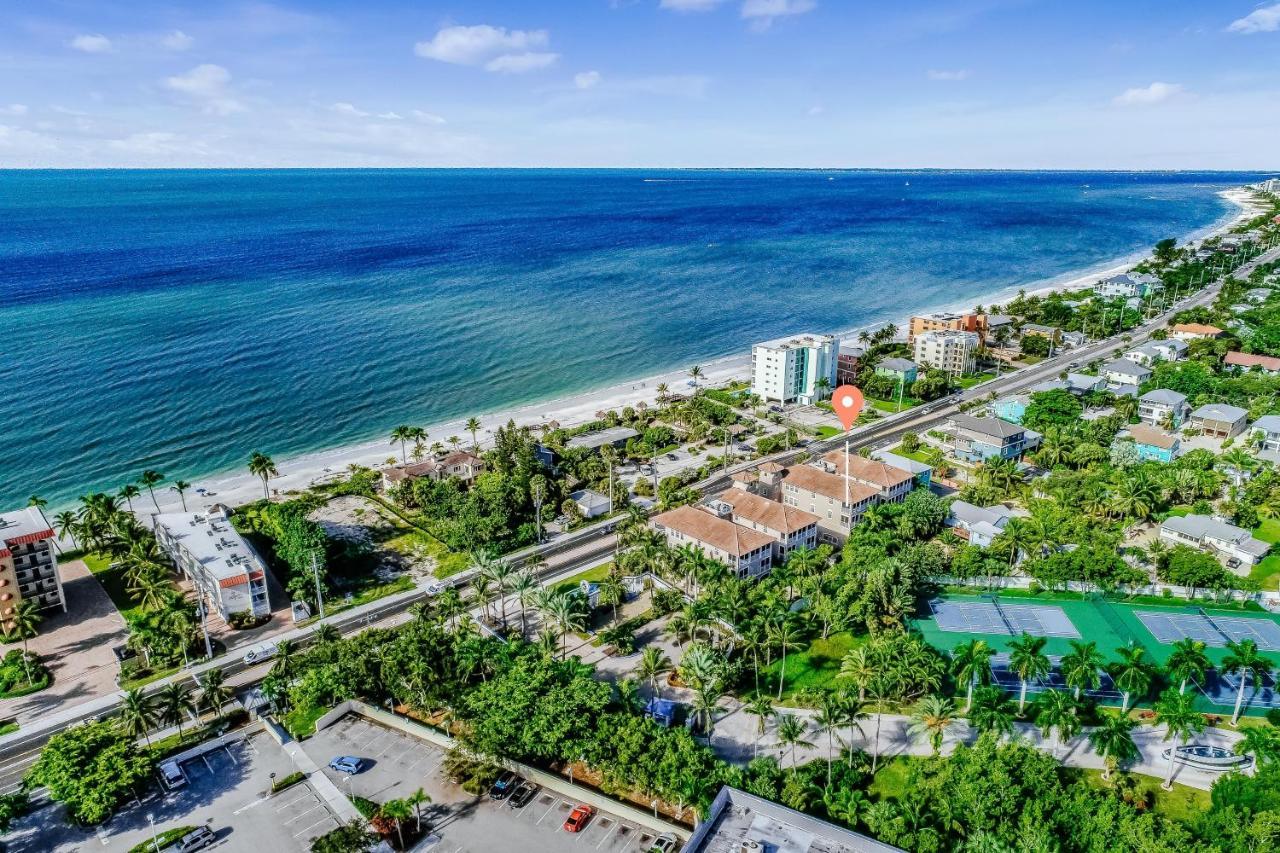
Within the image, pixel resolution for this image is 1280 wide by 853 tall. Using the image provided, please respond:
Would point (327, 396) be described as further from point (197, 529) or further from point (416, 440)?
point (197, 529)

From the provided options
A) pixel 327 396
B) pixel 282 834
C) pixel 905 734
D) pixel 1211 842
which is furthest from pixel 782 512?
pixel 327 396

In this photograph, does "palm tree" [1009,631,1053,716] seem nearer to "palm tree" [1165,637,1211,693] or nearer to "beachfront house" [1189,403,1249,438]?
"palm tree" [1165,637,1211,693]

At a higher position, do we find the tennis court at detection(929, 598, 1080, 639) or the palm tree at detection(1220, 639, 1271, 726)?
the palm tree at detection(1220, 639, 1271, 726)

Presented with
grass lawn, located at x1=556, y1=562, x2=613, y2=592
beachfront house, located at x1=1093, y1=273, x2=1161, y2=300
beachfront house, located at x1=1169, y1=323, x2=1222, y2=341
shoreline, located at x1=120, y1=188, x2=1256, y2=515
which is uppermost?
beachfront house, located at x1=1093, y1=273, x2=1161, y2=300

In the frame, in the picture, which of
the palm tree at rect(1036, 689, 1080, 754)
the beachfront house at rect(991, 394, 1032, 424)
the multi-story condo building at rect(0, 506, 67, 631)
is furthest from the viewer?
the beachfront house at rect(991, 394, 1032, 424)

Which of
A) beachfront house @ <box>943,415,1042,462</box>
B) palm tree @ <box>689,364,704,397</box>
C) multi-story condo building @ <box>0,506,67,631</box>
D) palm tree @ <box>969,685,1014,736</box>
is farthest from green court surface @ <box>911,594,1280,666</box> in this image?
multi-story condo building @ <box>0,506,67,631</box>

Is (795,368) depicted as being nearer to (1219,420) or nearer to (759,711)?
(1219,420)
